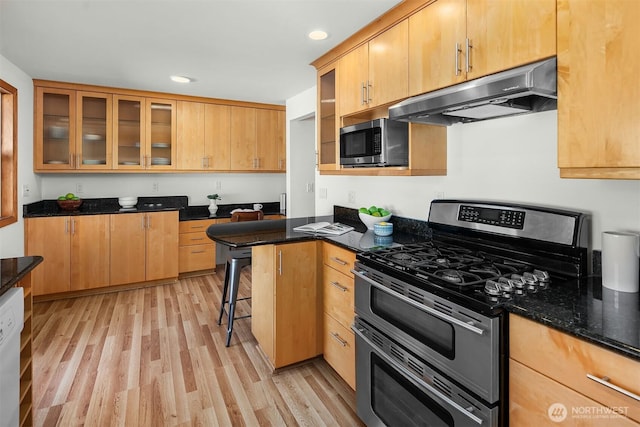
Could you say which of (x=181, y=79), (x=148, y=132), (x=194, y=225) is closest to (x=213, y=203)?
(x=194, y=225)

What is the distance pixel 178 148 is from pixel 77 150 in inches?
42.0

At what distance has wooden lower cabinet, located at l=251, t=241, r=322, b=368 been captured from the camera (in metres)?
2.21

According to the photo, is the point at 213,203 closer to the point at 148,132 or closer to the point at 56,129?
the point at 148,132

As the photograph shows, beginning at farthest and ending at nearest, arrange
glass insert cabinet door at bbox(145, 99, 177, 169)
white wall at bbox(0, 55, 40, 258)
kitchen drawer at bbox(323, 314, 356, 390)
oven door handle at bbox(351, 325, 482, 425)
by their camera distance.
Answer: glass insert cabinet door at bbox(145, 99, 177, 169), white wall at bbox(0, 55, 40, 258), kitchen drawer at bbox(323, 314, 356, 390), oven door handle at bbox(351, 325, 482, 425)

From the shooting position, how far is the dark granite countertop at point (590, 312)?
0.89 m

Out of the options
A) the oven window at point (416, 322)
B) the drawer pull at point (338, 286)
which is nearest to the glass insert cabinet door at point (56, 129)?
the drawer pull at point (338, 286)

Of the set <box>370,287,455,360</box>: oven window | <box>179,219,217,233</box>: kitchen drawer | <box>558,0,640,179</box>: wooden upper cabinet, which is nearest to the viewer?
<box>558,0,640,179</box>: wooden upper cabinet

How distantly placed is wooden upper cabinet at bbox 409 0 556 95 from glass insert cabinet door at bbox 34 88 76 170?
378 centimetres

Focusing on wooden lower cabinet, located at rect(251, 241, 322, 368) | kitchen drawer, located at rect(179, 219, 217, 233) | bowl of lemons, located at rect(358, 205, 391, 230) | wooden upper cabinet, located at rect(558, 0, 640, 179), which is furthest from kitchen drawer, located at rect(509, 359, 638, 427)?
kitchen drawer, located at rect(179, 219, 217, 233)

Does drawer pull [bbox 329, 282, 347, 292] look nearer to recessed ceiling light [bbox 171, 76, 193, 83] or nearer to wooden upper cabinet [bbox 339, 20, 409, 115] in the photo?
wooden upper cabinet [bbox 339, 20, 409, 115]

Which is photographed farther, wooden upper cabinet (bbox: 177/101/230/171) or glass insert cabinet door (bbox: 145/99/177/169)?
wooden upper cabinet (bbox: 177/101/230/171)

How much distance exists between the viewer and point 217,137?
465 cm

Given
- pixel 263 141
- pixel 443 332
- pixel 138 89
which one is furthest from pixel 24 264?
pixel 263 141

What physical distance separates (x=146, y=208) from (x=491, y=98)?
4.13 m
